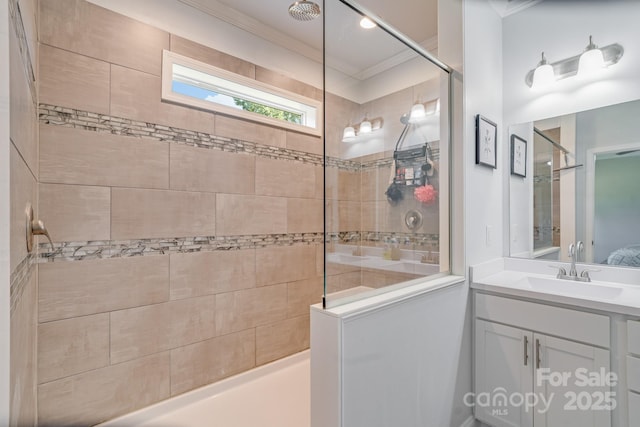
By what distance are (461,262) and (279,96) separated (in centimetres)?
181

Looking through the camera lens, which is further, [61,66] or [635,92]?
[635,92]

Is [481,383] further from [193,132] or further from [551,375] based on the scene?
[193,132]

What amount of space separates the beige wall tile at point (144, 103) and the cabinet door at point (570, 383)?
2396 mm

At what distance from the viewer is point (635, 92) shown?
176 centimetres

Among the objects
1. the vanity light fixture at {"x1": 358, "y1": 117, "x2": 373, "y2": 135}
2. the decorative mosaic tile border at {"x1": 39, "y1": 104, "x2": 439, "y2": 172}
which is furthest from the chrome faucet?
the vanity light fixture at {"x1": 358, "y1": 117, "x2": 373, "y2": 135}

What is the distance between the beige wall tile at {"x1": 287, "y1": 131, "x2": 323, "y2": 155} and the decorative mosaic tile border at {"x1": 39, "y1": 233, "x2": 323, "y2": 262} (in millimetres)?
736

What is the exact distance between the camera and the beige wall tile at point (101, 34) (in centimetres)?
153

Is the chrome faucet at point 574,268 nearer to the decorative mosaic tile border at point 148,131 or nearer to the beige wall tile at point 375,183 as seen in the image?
the beige wall tile at point 375,183

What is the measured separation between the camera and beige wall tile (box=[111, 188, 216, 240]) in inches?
68.0

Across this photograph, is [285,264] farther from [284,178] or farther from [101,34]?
[101,34]

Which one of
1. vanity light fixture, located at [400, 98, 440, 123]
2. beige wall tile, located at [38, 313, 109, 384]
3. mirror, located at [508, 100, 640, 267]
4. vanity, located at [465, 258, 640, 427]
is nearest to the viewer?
vanity, located at [465, 258, 640, 427]

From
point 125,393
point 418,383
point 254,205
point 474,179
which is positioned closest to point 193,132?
point 254,205

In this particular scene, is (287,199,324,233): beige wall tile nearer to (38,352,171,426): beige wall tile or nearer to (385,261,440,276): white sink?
(385,261,440,276): white sink

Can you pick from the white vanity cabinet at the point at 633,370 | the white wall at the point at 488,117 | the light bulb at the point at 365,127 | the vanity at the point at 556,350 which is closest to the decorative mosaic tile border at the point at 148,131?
the light bulb at the point at 365,127
